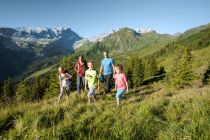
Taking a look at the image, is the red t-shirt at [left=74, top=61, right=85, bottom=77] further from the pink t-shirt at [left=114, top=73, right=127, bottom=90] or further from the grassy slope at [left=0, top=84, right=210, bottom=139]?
the grassy slope at [left=0, top=84, right=210, bottom=139]

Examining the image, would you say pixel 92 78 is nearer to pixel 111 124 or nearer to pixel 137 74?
pixel 111 124

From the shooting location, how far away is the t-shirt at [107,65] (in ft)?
51.3

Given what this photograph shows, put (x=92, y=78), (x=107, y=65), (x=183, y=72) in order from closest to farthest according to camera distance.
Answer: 1. (x=92, y=78)
2. (x=107, y=65)
3. (x=183, y=72)

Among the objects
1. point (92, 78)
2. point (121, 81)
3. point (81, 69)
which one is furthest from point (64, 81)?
point (121, 81)

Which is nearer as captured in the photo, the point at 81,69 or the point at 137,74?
the point at 81,69

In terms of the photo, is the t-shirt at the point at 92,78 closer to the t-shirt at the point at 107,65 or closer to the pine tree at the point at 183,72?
the t-shirt at the point at 107,65

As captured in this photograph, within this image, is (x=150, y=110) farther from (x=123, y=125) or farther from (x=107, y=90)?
(x=107, y=90)

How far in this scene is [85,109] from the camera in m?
9.62

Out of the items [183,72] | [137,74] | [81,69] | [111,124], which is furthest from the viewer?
[137,74]

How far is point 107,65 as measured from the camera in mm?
15695

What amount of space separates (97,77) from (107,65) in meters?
1.82

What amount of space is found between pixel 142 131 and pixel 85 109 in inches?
131

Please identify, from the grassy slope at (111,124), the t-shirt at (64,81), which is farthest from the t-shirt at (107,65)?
the grassy slope at (111,124)

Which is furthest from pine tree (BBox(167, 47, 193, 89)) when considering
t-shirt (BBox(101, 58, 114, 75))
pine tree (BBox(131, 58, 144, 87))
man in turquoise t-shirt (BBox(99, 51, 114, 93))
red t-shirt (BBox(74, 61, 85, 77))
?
t-shirt (BBox(101, 58, 114, 75))
